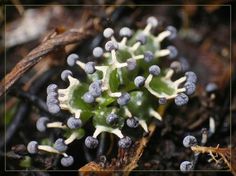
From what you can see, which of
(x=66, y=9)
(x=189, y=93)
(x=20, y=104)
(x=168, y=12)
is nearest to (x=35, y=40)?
(x=66, y=9)

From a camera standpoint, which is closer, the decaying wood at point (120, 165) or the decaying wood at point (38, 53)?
the decaying wood at point (120, 165)

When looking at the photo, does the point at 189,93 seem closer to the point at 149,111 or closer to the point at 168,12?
the point at 149,111

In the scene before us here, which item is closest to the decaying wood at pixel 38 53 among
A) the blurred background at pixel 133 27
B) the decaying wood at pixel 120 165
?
the blurred background at pixel 133 27

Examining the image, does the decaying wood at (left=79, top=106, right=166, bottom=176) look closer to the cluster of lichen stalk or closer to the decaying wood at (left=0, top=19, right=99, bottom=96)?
the cluster of lichen stalk

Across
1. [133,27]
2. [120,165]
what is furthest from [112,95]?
[133,27]

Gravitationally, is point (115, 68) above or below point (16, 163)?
above

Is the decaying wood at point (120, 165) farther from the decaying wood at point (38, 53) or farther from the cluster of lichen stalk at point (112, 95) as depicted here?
the decaying wood at point (38, 53)
